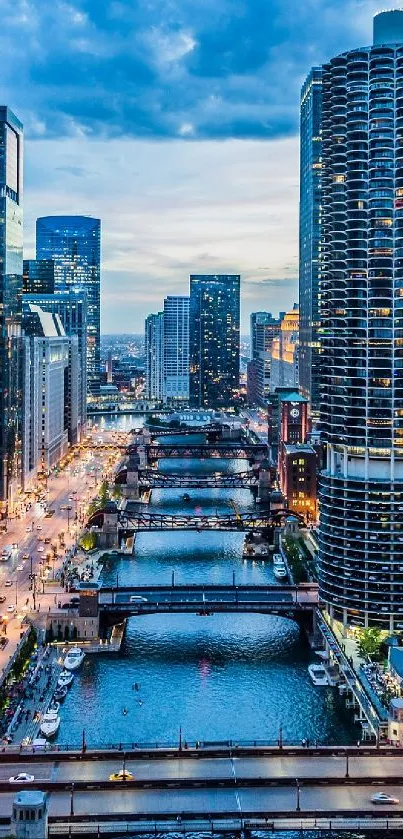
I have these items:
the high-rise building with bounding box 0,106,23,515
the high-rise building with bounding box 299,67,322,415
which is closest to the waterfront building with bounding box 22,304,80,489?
the high-rise building with bounding box 0,106,23,515

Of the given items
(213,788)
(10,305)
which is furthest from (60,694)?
(10,305)

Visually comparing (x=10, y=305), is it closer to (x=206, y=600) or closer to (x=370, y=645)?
(x=206, y=600)

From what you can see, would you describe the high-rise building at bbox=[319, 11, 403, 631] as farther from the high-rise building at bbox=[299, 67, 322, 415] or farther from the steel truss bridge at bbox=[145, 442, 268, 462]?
the steel truss bridge at bbox=[145, 442, 268, 462]

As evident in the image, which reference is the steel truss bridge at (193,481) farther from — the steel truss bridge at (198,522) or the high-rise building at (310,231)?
the steel truss bridge at (198,522)

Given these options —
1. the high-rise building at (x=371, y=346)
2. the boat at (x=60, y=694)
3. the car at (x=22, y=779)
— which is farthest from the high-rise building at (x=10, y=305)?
the car at (x=22, y=779)

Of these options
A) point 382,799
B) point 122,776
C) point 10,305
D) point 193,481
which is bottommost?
point 382,799

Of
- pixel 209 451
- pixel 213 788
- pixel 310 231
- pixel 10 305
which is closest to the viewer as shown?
pixel 213 788

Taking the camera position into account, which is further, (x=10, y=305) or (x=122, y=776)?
(x=10, y=305)

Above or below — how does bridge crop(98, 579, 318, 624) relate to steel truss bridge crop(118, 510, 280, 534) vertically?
below
